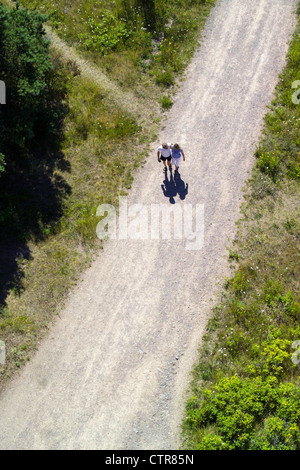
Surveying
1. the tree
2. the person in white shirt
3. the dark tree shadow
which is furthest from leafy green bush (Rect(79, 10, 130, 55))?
the person in white shirt

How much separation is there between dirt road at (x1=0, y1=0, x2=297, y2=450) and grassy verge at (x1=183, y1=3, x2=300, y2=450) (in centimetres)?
61

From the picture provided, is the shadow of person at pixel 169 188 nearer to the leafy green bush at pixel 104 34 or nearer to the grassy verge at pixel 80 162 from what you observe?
the grassy verge at pixel 80 162

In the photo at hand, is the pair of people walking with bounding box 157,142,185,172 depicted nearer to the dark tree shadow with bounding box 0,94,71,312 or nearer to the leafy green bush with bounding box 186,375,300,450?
the dark tree shadow with bounding box 0,94,71,312

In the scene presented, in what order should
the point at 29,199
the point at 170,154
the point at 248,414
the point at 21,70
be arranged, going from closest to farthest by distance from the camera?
the point at 248,414
the point at 21,70
the point at 170,154
the point at 29,199

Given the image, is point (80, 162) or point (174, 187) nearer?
point (174, 187)

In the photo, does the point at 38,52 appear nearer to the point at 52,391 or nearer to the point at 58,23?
the point at 58,23

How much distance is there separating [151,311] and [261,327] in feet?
13.9

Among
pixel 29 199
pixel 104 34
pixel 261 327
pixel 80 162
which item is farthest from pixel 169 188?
pixel 104 34

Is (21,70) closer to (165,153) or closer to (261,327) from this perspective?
(165,153)

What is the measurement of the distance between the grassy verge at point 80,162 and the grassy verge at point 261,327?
5.57 meters

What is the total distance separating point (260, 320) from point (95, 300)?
6457mm

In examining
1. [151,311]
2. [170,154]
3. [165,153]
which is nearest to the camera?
[151,311]

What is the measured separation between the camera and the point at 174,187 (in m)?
18.1

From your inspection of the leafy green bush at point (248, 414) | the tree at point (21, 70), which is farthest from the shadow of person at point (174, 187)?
the leafy green bush at point (248, 414)
